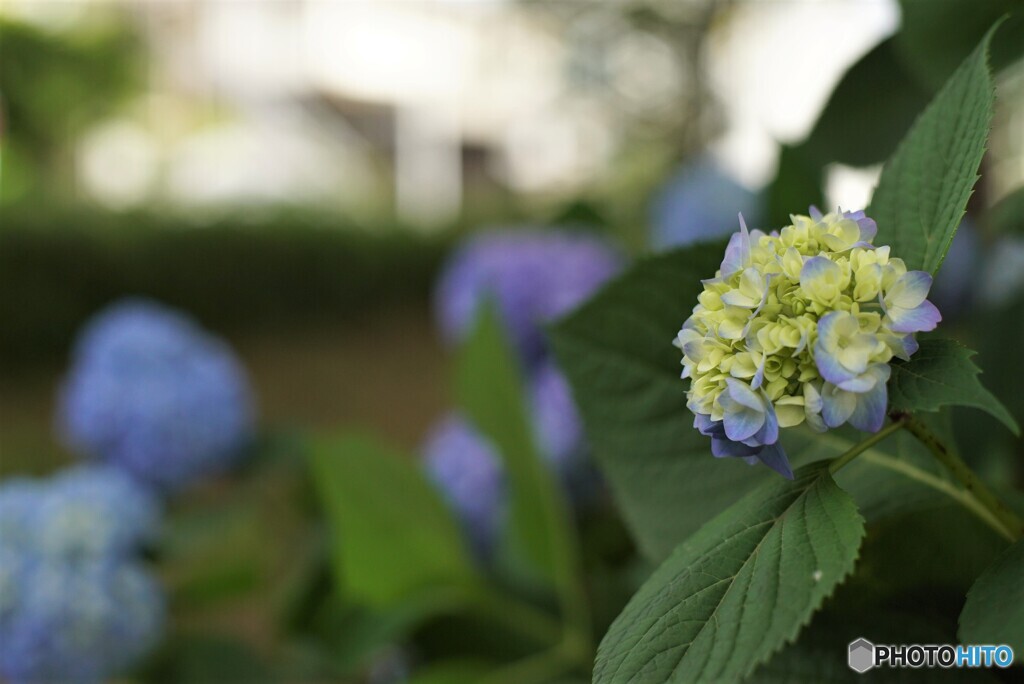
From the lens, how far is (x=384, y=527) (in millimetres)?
429

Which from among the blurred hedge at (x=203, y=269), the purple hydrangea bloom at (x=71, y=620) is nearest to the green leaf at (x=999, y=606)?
the purple hydrangea bloom at (x=71, y=620)

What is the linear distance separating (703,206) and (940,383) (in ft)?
1.40

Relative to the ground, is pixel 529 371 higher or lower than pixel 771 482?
lower

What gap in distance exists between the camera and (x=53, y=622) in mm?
460

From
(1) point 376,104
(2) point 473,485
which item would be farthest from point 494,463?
(1) point 376,104

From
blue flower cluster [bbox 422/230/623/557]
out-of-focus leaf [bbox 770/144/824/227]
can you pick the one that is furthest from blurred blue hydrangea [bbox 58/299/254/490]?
out-of-focus leaf [bbox 770/144/824/227]

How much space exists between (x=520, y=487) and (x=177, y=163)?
6042 millimetres

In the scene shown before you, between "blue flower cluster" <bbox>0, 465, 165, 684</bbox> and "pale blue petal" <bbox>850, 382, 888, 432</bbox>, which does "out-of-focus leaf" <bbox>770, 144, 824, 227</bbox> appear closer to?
"pale blue petal" <bbox>850, 382, 888, 432</bbox>

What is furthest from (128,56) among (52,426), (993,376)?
(993,376)

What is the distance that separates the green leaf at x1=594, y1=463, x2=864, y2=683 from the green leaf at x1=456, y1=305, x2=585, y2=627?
0.78 ft

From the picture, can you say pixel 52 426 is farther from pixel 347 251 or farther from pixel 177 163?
pixel 177 163

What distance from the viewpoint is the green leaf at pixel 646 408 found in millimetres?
231

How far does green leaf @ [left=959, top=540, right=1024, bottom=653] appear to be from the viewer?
0.47 ft

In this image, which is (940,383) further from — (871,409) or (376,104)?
(376,104)
